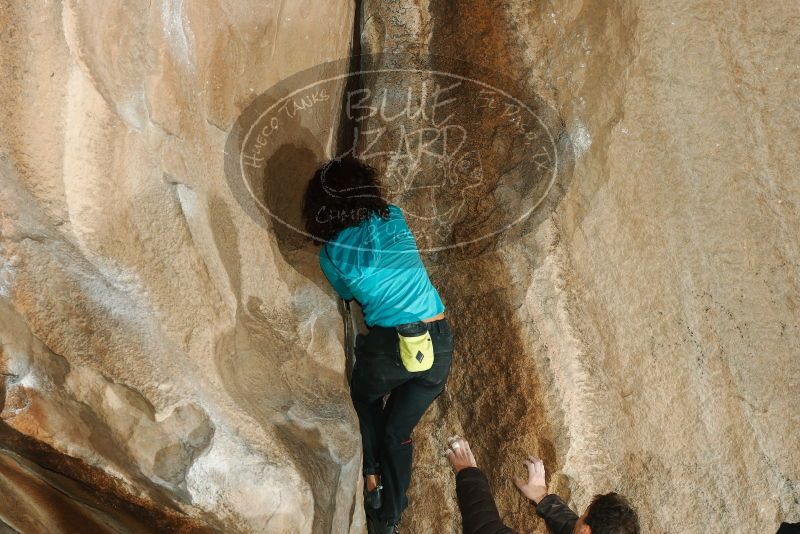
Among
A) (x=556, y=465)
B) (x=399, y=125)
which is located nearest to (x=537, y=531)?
(x=556, y=465)

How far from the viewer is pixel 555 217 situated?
109 inches

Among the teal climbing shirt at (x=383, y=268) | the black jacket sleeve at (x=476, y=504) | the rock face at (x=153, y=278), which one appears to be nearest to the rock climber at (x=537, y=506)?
the black jacket sleeve at (x=476, y=504)

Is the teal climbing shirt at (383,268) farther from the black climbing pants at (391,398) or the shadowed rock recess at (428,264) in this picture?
the shadowed rock recess at (428,264)

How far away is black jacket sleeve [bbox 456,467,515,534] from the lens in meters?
2.73

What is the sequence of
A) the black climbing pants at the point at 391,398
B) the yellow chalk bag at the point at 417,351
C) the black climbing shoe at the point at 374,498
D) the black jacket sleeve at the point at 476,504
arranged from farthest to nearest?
the black climbing shoe at the point at 374,498 → the black climbing pants at the point at 391,398 → the black jacket sleeve at the point at 476,504 → the yellow chalk bag at the point at 417,351

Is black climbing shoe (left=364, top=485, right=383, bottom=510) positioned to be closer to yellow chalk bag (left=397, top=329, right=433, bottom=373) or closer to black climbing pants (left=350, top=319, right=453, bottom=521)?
black climbing pants (left=350, top=319, right=453, bottom=521)

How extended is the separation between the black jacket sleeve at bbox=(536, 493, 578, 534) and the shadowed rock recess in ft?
0.36

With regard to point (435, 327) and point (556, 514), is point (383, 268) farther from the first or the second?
point (556, 514)


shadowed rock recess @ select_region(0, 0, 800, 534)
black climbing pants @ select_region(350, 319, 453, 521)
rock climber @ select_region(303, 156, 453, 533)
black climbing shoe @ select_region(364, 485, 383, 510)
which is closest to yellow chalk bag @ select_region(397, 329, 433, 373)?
rock climber @ select_region(303, 156, 453, 533)

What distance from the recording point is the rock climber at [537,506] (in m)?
2.43

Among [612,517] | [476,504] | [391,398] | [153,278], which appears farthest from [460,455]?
[153,278]

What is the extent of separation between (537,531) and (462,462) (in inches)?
16.4

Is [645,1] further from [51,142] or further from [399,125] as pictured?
[51,142]

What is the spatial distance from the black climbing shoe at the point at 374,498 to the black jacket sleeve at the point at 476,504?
410mm
